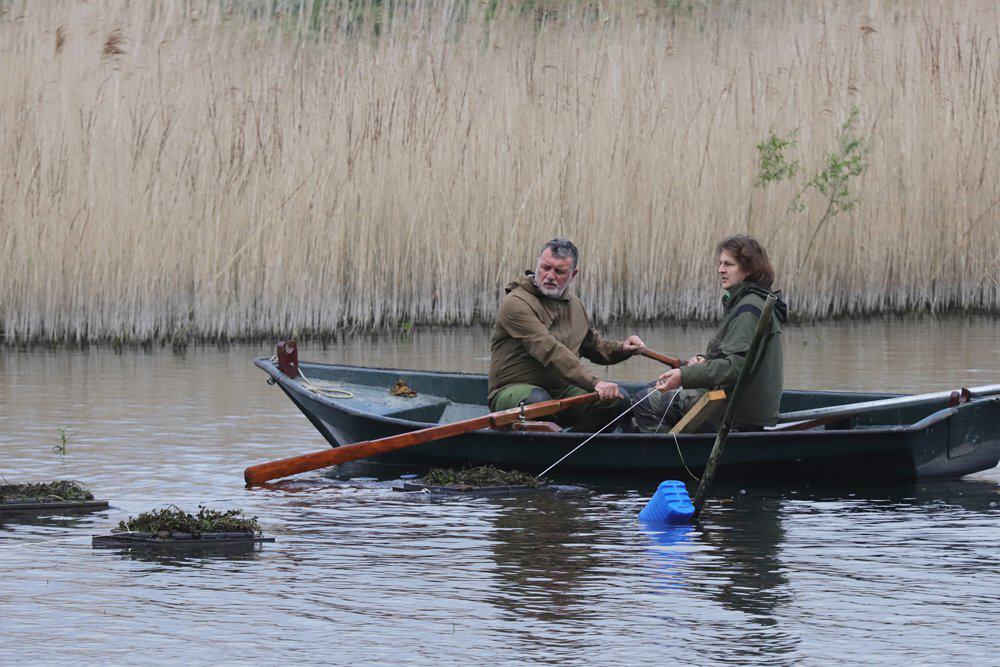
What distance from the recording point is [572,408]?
9.02m

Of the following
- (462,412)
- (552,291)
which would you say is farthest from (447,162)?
(552,291)

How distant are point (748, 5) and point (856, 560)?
38.7ft

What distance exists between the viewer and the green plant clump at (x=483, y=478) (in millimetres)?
8234

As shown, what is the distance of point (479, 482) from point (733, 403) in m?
1.41

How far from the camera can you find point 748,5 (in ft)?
57.1

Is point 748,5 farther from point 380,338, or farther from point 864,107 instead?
point 380,338

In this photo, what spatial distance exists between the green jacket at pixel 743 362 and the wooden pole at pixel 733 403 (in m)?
0.37

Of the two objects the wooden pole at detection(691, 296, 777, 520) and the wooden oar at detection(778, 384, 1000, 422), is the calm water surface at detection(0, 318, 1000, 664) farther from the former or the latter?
the wooden oar at detection(778, 384, 1000, 422)

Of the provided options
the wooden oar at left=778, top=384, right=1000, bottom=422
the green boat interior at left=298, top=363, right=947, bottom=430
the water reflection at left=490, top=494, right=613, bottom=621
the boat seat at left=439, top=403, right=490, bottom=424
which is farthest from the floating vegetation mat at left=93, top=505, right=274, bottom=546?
the boat seat at left=439, top=403, right=490, bottom=424

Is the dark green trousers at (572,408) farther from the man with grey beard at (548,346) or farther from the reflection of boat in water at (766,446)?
the reflection of boat in water at (766,446)

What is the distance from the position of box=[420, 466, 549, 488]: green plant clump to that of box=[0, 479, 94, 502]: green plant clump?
1.64 metres

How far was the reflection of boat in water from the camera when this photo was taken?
793 cm

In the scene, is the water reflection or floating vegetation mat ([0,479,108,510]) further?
floating vegetation mat ([0,479,108,510])

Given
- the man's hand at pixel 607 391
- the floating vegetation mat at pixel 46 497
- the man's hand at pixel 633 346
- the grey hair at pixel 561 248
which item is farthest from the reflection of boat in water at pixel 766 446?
the floating vegetation mat at pixel 46 497
